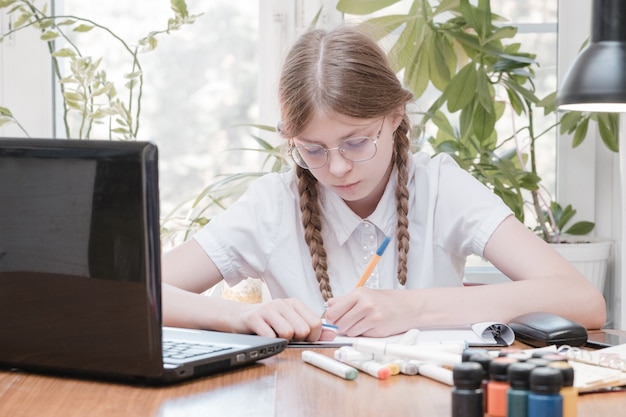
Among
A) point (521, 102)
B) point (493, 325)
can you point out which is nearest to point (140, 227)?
point (493, 325)

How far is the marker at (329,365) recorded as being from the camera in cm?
97

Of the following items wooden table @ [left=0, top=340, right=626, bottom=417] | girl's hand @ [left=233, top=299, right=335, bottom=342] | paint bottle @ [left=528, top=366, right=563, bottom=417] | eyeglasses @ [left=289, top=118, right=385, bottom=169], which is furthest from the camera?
eyeglasses @ [left=289, top=118, right=385, bottom=169]

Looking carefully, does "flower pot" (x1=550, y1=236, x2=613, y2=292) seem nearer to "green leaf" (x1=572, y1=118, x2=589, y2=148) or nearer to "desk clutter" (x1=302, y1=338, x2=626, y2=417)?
"green leaf" (x1=572, y1=118, x2=589, y2=148)

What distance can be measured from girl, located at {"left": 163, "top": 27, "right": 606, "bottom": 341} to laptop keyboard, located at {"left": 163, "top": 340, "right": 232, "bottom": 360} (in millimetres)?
191

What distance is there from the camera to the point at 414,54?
7.47 feet

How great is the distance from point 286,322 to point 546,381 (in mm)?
519

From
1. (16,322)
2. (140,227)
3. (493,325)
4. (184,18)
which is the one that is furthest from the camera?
(184,18)

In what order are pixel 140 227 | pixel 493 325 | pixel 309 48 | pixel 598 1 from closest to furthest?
1. pixel 140 227
2. pixel 493 325
3. pixel 598 1
4. pixel 309 48

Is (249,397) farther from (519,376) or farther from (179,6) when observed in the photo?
(179,6)

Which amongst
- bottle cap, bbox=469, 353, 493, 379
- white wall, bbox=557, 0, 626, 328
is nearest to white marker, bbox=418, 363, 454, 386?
bottle cap, bbox=469, 353, 493, 379

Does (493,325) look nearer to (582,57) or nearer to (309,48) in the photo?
(582,57)

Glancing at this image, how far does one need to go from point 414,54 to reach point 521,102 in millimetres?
313

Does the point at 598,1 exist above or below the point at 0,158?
above

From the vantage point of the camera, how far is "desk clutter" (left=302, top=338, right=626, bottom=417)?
0.72 meters
